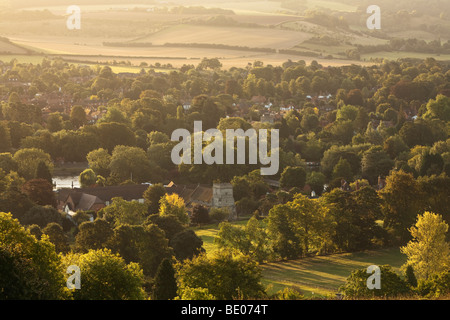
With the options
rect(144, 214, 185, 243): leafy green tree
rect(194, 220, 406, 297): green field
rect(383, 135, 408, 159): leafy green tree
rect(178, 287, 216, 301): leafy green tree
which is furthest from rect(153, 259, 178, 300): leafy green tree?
rect(383, 135, 408, 159): leafy green tree

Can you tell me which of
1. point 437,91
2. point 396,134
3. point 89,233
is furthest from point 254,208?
point 437,91

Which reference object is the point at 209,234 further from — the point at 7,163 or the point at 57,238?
the point at 7,163

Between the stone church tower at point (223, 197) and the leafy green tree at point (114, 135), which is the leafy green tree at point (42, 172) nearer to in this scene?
the stone church tower at point (223, 197)

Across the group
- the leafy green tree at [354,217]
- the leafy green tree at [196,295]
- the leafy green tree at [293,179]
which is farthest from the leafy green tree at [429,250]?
the leafy green tree at [293,179]

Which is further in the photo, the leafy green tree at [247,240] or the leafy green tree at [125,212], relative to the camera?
the leafy green tree at [125,212]

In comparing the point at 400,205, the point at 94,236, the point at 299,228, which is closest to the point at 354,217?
the point at 299,228

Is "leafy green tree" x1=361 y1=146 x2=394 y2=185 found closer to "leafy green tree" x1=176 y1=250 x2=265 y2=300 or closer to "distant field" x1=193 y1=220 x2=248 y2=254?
"distant field" x1=193 y1=220 x2=248 y2=254

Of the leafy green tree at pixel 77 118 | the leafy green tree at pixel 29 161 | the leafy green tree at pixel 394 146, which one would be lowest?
the leafy green tree at pixel 77 118
